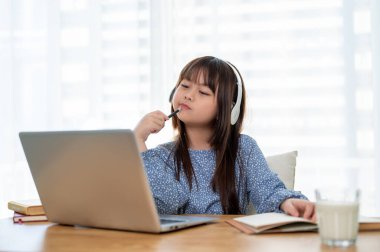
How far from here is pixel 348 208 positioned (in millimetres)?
1041

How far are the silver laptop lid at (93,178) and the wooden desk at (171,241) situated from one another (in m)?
0.03

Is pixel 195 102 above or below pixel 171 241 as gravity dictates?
above

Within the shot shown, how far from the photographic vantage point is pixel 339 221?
3.37 ft

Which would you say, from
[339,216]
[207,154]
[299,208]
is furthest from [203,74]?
[339,216]

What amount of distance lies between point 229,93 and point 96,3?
1.42 meters

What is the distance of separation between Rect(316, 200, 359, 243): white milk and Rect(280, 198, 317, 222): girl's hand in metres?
0.26

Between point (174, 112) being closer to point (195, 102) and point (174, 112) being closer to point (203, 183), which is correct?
point (195, 102)

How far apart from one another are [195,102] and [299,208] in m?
0.55

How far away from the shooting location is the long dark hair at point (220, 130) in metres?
1.83

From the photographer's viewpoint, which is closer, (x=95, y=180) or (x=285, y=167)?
(x=95, y=180)

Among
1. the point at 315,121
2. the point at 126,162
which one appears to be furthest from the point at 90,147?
the point at 315,121

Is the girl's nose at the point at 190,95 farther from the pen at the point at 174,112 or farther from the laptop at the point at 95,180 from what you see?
the laptop at the point at 95,180

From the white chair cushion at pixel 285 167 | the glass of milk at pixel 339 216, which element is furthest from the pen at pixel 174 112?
the glass of milk at pixel 339 216

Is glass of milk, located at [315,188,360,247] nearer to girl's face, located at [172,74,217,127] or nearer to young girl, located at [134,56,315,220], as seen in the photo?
young girl, located at [134,56,315,220]
